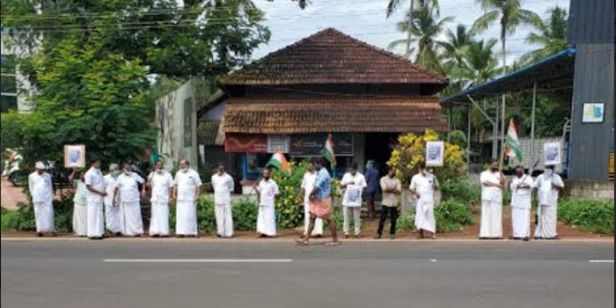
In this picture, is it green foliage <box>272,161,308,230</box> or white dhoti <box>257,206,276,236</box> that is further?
green foliage <box>272,161,308,230</box>

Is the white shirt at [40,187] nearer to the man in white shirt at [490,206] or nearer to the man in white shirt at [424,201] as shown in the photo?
the man in white shirt at [424,201]

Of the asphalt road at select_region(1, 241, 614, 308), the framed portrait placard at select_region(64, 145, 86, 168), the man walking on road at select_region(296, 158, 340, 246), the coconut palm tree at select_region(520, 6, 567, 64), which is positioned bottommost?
the asphalt road at select_region(1, 241, 614, 308)

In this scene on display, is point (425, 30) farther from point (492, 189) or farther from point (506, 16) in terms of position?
point (492, 189)

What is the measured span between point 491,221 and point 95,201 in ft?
27.2

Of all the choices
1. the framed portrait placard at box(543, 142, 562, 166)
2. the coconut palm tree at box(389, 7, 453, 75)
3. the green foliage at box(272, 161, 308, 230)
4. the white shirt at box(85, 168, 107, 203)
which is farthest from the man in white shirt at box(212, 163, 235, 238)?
the coconut palm tree at box(389, 7, 453, 75)

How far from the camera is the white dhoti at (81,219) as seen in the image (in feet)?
51.2

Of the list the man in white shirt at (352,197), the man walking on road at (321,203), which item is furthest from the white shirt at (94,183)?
the man in white shirt at (352,197)

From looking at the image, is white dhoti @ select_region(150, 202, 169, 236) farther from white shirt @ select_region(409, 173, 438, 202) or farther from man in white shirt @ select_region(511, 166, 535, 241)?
man in white shirt @ select_region(511, 166, 535, 241)

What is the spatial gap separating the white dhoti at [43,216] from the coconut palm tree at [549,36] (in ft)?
99.9

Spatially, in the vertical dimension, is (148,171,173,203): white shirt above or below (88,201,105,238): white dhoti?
above

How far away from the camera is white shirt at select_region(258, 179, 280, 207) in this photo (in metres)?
15.6

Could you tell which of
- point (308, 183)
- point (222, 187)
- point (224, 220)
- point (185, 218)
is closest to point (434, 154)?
point (308, 183)

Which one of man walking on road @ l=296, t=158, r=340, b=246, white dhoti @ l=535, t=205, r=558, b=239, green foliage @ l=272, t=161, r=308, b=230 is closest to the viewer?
man walking on road @ l=296, t=158, r=340, b=246

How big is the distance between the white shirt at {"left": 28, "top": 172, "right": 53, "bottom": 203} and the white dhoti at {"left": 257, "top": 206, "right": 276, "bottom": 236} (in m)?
4.55
